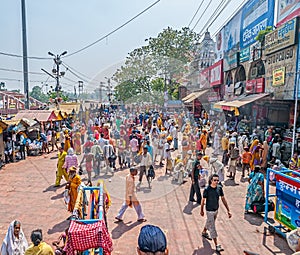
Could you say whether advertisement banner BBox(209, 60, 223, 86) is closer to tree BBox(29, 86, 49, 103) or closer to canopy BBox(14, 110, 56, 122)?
canopy BBox(14, 110, 56, 122)

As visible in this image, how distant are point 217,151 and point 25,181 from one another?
8.36 metres

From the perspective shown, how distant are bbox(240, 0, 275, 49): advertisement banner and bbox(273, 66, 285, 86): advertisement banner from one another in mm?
3436

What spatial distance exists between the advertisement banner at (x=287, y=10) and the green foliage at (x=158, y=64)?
1882 cm

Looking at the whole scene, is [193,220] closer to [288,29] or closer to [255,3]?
[288,29]

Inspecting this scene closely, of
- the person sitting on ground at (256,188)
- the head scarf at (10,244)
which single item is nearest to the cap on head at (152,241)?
the head scarf at (10,244)

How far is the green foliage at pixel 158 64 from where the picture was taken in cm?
3158

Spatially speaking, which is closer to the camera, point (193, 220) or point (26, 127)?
point (193, 220)

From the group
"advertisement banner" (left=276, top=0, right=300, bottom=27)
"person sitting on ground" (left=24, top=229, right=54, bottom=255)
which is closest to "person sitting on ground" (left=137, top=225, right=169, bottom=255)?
"person sitting on ground" (left=24, top=229, right=54, bottom=255)

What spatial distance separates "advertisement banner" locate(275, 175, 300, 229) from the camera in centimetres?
532

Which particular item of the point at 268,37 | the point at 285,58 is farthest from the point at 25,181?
the point at 268,37

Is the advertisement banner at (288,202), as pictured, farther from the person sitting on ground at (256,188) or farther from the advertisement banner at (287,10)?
the advertisement banner at (287,10)

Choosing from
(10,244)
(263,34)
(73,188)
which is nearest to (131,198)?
(73,188)

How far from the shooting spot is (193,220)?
6.65 meters

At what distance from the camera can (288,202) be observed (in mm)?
5609
